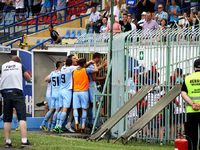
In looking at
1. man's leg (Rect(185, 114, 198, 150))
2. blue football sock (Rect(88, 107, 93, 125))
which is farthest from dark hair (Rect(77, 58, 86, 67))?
man's leg (Rect(185, 114, 198, 150))

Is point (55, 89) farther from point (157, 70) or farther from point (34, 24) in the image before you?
point (34, 24)

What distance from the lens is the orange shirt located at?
17.3 m

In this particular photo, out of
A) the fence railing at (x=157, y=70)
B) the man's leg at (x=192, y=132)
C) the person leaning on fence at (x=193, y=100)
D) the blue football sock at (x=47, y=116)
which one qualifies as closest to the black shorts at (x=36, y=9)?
the blue football sock at (x=47, y=116)

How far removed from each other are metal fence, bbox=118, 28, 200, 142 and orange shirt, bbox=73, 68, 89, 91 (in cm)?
218

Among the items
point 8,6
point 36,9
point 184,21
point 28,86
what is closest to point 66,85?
point 28,86

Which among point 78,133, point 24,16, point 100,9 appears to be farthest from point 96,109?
point 24,16

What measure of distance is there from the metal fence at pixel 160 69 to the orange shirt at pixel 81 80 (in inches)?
85.7

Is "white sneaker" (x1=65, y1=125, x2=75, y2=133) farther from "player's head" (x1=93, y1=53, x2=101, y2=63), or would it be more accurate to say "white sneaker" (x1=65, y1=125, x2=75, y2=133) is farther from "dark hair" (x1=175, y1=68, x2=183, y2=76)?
"dark hair" (x1=175, y1=68, x2=183, y2=76)

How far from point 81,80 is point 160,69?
3.38m

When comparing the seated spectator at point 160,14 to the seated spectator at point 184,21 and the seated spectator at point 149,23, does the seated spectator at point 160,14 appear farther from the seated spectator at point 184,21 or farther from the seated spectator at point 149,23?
the seated spectator at point 149,23

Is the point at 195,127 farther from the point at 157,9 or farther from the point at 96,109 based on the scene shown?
the point at 157,9

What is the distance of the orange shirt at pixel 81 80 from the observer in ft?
56.8

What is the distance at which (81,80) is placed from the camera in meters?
17.4

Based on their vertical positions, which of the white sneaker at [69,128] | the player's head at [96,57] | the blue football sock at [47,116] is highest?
the player's head at [96,57]
